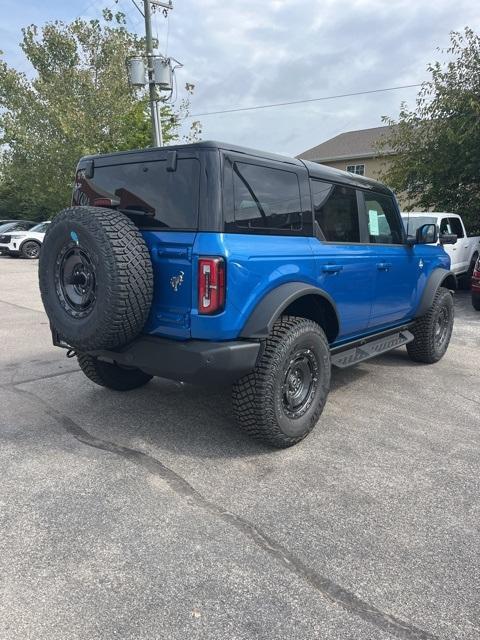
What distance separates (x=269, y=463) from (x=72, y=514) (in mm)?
1261

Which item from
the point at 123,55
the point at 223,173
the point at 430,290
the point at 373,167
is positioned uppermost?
the point at 123,55

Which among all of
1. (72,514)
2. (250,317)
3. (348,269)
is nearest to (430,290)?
Answer: (348,269)

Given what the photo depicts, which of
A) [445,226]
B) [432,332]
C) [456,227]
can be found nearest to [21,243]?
[445,226]

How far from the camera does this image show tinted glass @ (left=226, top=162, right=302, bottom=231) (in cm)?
303

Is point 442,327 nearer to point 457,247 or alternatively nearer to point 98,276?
point 98,276

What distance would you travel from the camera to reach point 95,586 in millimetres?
2057

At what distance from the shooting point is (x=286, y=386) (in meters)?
3.33

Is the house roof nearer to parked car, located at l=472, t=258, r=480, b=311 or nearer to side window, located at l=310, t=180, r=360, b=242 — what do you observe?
parked car, located at l=472, t=258, r=480, b=311

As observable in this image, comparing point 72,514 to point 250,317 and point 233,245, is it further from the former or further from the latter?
point 233,245

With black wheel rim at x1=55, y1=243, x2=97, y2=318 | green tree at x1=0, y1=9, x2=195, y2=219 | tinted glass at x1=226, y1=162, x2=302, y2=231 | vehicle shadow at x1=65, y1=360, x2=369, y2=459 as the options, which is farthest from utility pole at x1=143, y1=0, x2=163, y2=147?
black wheel rim at x1=55, y1=243, x2=97, y2=318

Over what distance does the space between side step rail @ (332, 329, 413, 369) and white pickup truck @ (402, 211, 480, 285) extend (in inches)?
206

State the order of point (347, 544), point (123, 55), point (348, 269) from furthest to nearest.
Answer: point (123, 55), point (348, 269), point (347, 544)

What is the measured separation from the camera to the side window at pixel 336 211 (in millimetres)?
3715

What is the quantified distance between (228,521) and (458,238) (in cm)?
1000
